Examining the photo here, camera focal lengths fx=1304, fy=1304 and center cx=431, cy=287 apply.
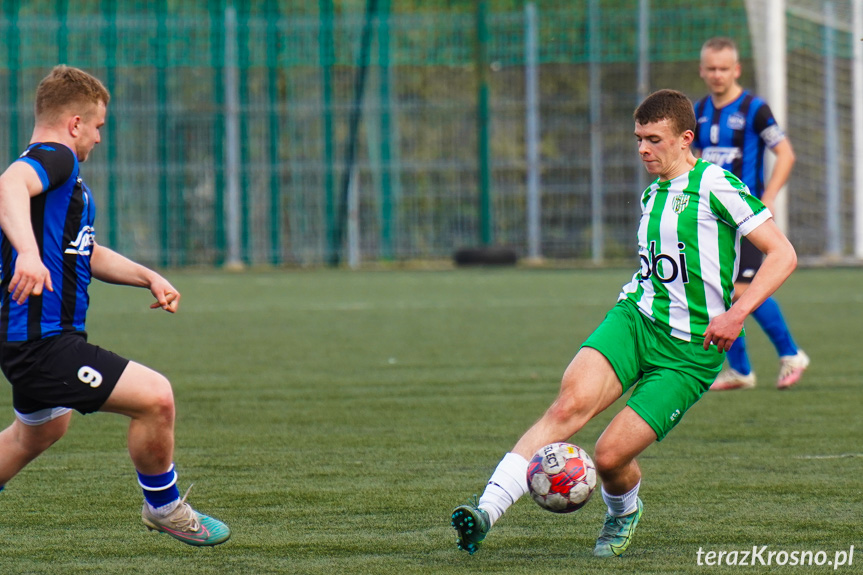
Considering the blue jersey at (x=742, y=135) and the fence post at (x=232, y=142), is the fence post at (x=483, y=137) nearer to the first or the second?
the fence post at (x=232, y=142)

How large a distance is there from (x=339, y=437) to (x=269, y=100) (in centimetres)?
1589

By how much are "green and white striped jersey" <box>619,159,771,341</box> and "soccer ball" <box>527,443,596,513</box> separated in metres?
0.60

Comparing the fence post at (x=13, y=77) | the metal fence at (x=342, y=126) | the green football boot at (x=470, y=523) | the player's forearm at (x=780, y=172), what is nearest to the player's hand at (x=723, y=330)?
the green football boot at (x=470, y=523)

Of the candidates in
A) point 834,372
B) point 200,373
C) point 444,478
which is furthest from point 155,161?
point 444,478

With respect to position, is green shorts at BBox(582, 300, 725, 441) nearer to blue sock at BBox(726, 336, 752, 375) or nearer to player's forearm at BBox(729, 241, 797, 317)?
player's forearm at BBox(729, 241, 797, 317)

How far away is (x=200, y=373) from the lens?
888 centimetres

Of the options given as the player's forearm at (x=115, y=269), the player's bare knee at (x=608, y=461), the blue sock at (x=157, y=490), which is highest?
the player's forearm at (x=115, y=269)

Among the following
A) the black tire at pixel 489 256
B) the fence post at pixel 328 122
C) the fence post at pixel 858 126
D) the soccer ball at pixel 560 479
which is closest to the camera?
the soccer ball at pixel 560 479

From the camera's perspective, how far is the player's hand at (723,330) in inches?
158

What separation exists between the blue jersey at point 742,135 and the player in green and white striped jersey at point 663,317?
3624mm

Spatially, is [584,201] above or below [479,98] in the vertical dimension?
below

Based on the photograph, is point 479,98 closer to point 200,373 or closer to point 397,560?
point 200,373

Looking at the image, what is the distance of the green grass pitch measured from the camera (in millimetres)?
4160

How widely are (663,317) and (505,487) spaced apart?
81 centimetres
